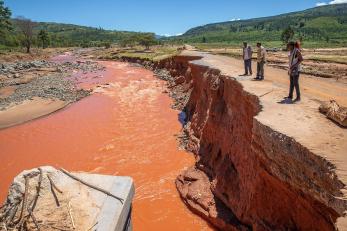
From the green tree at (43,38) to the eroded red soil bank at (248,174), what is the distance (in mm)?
88213

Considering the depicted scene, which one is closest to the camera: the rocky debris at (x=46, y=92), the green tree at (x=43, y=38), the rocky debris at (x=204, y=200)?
the rocky debris at (x=204, y=200)

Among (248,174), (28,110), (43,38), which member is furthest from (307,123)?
(43,38)

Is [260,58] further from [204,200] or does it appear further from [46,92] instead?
[46,92]

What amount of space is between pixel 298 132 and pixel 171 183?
25.1ft

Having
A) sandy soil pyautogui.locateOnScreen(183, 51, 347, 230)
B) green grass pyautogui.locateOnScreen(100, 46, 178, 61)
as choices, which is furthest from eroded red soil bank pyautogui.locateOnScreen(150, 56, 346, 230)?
green grass pyautogui.locateOnScreen(100, 46, 178, 61)

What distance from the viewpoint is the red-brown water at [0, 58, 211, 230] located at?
12.2 m

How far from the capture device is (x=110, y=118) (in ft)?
78.4

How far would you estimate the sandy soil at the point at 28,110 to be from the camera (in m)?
23.9

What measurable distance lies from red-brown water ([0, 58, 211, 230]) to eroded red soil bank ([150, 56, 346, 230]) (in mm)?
952

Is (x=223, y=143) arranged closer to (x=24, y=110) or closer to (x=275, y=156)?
(x=275, y=156)

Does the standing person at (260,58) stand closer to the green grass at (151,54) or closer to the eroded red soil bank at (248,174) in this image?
the eroded red soil bank at (248,174)

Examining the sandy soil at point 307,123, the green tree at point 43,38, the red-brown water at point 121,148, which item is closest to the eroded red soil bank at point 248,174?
the sandy soil at point 307,123

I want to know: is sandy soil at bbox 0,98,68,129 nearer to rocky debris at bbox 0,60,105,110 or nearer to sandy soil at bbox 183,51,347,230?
rocky debris at bbox 0,60,105,110

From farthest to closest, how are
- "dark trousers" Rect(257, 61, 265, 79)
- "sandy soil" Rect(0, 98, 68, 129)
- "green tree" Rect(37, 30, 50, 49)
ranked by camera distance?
1. "green tree" Rect(37, 30, 50, 49)
2. "sandy soil" Rect(0, 98, 68, 129)
3. "dark trousers" Rect(257, 61, 265, 79)
